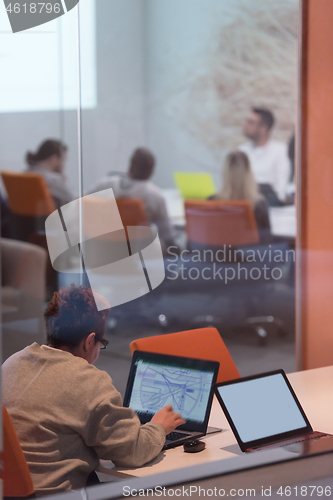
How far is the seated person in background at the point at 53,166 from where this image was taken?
4.11 metres

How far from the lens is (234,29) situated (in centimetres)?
443

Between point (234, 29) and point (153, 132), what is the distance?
96cm

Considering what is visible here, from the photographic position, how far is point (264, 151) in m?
4.61

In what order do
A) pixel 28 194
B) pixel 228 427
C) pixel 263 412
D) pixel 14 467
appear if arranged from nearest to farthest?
pixel 14 467 < pixel 263 412 < pixel 228 427 < pixel 28 194

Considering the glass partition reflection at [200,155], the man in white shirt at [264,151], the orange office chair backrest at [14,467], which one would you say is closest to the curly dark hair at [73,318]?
the orange office chair backrest at [14,467]

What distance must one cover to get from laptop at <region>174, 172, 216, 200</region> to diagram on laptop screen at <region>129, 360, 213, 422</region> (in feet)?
7.61

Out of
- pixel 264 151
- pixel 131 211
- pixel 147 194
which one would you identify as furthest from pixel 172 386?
pixel 264 151

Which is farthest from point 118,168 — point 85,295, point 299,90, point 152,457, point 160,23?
point 152,457

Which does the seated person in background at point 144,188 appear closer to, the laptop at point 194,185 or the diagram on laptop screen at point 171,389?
the laptop at point 194,185

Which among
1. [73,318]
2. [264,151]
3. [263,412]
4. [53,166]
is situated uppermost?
[264,151]

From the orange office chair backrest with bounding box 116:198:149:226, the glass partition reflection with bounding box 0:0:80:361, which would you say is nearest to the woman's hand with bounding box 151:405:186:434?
the glass partition reflection with bounding box 0:0:80:361

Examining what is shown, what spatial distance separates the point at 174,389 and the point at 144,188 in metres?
2.27

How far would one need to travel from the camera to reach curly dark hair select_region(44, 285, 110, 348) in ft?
6.39

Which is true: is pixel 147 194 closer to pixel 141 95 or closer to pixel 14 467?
pixel 141 95
